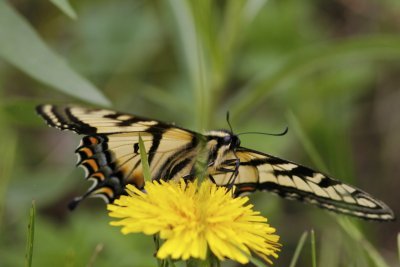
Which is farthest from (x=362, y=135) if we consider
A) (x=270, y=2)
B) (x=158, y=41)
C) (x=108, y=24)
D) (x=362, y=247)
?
(x=362, y=247)

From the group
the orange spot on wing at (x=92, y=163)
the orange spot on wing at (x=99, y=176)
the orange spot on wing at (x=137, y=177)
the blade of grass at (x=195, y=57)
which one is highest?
the blade of grass at (x=195, y=57)

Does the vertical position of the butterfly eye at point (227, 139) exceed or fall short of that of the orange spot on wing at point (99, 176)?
it exceeds it

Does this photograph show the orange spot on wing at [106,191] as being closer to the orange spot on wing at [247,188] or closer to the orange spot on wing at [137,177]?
the orange spot on wing at [137,177]


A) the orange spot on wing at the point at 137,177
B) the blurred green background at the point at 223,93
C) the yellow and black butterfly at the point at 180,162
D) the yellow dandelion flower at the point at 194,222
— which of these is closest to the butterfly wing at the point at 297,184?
the yellow and black butterfly at the point at 180,162

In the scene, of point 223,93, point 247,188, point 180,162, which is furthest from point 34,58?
point 223,93

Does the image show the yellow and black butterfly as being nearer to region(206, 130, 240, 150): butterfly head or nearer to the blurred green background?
region(206, 130, 240, 150): butterfly head

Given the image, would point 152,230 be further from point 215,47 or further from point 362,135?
point 362,135

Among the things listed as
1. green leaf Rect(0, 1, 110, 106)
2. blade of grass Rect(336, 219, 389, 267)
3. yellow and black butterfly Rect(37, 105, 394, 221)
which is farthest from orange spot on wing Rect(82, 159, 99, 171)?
blade of grass Rect(336, 219, 389, 267)

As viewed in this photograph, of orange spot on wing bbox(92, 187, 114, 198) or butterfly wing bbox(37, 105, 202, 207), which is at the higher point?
butterfly wing bbox(37, 105, 202, 207)
